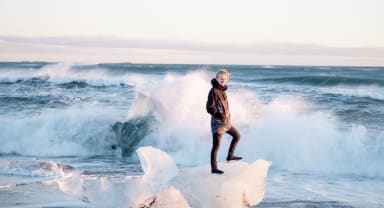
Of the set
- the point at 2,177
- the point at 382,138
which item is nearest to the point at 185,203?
the point at 2,177

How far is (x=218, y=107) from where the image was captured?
6.45 meters

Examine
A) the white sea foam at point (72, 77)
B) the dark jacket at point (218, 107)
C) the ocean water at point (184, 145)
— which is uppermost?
the dark jacket at point (218, 107)

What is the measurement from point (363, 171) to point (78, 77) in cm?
2773

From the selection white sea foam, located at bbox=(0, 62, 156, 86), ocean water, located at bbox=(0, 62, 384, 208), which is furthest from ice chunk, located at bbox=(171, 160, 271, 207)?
white sea foam, located at bbox=(0, 62, 156, 86)

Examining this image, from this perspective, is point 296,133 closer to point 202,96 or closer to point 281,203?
point 202,96

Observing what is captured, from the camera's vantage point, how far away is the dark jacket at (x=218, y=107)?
6406mm

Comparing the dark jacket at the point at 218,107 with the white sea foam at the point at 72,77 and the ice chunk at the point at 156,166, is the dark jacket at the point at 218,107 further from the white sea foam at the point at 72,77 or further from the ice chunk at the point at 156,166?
the white sea foam at the point at 72,77

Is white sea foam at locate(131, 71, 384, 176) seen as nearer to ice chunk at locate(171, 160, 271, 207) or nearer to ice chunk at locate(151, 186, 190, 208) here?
ice chunk at locate(171, 160, 271, 207)

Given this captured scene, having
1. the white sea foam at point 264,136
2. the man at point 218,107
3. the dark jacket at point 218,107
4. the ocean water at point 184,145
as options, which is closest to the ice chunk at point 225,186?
the man at point 218,107

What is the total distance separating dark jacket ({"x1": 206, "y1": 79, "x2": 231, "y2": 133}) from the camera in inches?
252

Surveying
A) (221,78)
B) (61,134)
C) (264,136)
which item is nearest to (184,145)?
(264,136)

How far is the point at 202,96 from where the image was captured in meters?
14.6

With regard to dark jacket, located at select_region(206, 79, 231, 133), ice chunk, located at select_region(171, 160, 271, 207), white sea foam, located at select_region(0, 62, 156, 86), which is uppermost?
dark jacket, located at select_region(206, 79, 231, 133)

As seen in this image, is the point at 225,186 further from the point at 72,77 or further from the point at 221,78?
the point at 72,77
